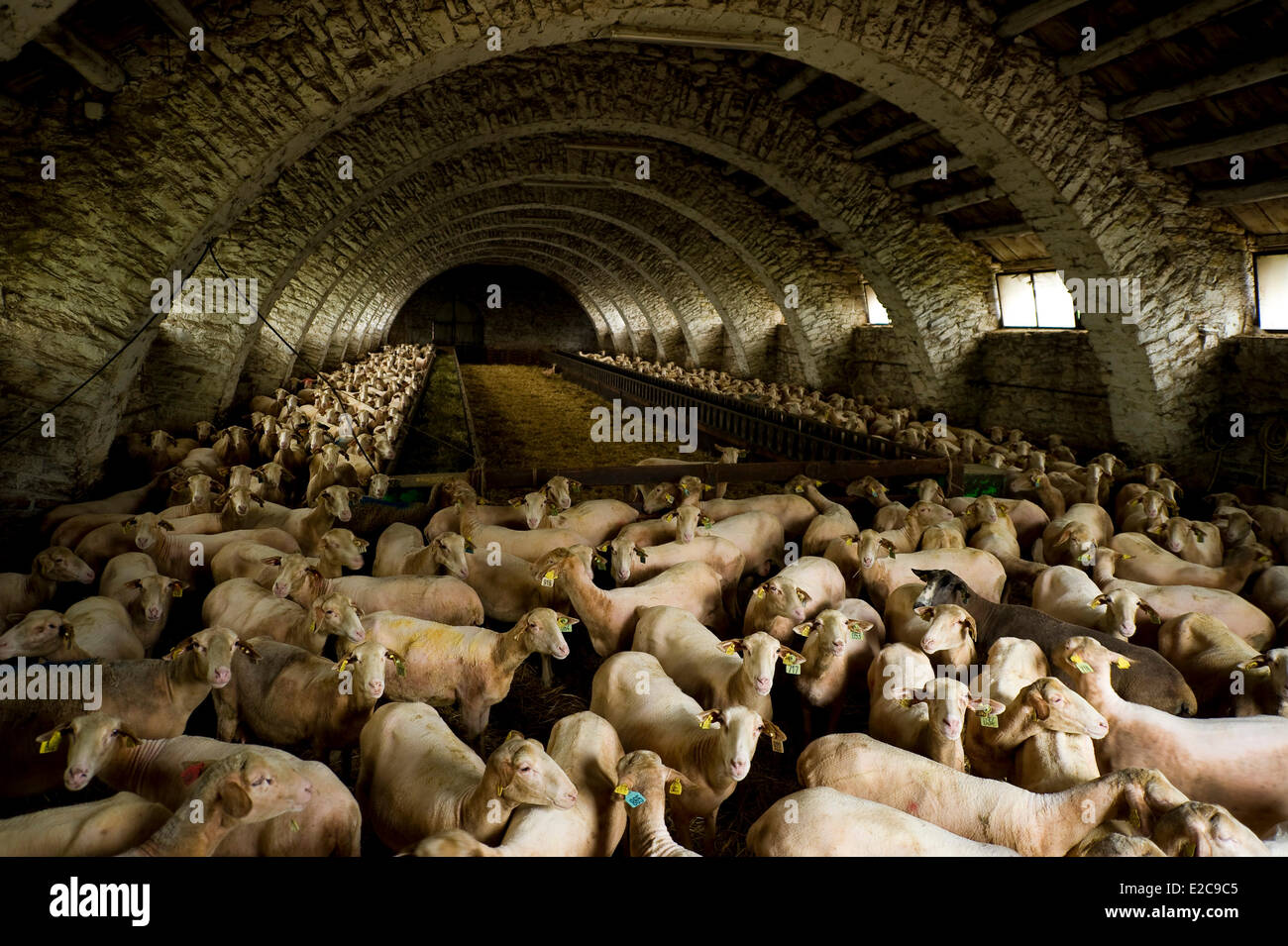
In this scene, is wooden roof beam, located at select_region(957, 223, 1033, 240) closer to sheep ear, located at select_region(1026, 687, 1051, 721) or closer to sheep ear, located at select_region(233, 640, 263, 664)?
sheep ear, located at select_region(1026, 687, 1051, 721)

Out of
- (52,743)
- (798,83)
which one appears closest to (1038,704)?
(52,743)

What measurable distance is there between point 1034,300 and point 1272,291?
3.24 metres

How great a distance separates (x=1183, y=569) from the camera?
5.30 m

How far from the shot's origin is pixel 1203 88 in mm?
6809

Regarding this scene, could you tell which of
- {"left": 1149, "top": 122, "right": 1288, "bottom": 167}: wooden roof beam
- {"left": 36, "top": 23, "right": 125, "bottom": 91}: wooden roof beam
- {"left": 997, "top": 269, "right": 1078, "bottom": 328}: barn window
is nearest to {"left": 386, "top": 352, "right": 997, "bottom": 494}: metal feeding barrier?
{"left": 36, "top": 23, "right": 125, "bottom": 91}: wooden roof beam

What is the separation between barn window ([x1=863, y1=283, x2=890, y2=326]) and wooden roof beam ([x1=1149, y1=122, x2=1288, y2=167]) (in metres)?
7.02

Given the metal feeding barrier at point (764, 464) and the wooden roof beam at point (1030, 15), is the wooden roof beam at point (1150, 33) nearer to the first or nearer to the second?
the wooden roof beam at point (1030, 15)

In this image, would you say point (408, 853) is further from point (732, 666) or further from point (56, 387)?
point (56, 387)

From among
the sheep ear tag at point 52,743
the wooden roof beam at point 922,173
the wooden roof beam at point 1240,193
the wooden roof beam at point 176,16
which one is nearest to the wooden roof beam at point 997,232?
the wooden roof beam at point 922,173

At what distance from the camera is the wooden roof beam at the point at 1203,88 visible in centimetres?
624

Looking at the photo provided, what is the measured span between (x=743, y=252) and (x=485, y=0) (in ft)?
31.5

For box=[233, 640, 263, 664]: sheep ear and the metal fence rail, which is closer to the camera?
box=[233, 640, 263, 664]: sheep ear

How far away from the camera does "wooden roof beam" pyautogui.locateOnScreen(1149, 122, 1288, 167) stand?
6836 mm

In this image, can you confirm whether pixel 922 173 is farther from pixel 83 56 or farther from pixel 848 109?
pixel 83 56
